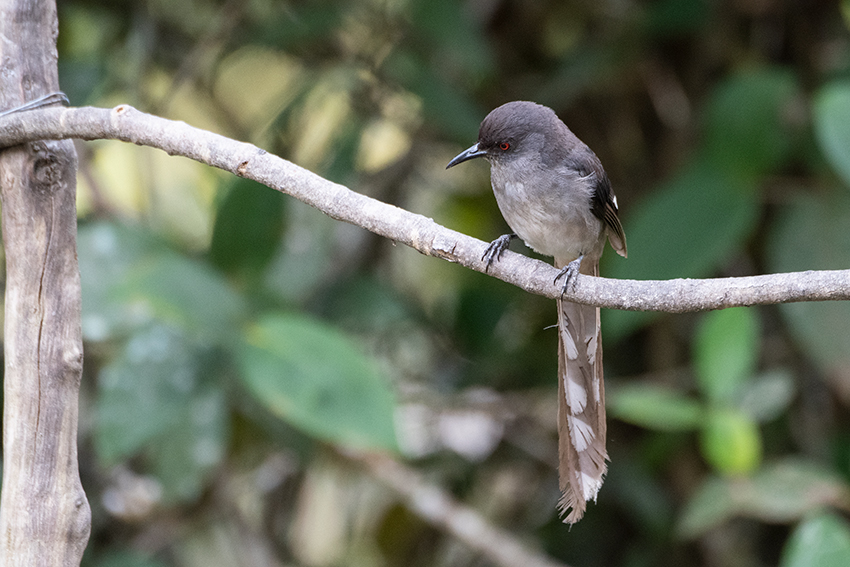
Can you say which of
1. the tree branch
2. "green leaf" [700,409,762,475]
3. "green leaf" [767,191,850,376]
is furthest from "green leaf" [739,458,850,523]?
the tree branch

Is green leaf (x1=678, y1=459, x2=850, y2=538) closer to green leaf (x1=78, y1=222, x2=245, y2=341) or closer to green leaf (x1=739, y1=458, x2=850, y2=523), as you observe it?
green leaf (x1=739, y1=458, x2=850, y2=523)

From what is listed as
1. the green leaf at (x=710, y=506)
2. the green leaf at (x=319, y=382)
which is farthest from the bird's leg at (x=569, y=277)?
the green leaf at (x=710, y=506)

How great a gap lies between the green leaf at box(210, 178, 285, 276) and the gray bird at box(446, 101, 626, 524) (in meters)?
0.96

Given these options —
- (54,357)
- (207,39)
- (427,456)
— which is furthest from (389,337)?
(54,357)

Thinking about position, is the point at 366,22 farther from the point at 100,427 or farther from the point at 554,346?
the point at 100,427

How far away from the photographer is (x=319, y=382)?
2836 millimetres

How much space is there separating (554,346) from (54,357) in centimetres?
324

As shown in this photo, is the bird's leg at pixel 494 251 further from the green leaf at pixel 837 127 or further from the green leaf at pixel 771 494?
A: the green leaf at pixel 771 494

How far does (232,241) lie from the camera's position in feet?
11.2

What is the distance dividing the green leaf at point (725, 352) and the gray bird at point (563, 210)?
0.65 meters

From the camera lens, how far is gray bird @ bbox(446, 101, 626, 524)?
96.7 inches

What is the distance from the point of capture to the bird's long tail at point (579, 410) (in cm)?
226

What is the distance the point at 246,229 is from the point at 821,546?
2417mm

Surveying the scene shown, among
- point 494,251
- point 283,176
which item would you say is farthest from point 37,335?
point 494,251
